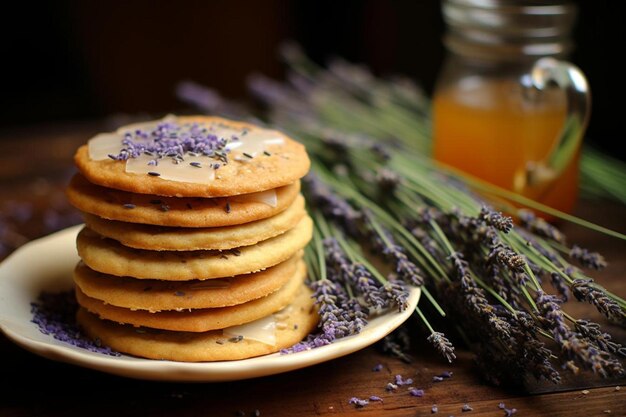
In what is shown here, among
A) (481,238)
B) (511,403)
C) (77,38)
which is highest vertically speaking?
(481,238)

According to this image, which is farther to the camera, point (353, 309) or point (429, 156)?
point (429, 156)

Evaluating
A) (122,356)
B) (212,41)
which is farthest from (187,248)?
(212,41)

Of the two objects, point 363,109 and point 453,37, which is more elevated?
point 453,37

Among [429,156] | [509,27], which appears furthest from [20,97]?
[509,27]

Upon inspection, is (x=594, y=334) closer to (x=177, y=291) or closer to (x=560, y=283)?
(x=560, y=283)

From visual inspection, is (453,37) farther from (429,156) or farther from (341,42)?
(341,42)

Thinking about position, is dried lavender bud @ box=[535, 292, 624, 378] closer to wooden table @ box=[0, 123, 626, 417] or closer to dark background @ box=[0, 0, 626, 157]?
wooden table @ box=[0, 123, 626, 417]
